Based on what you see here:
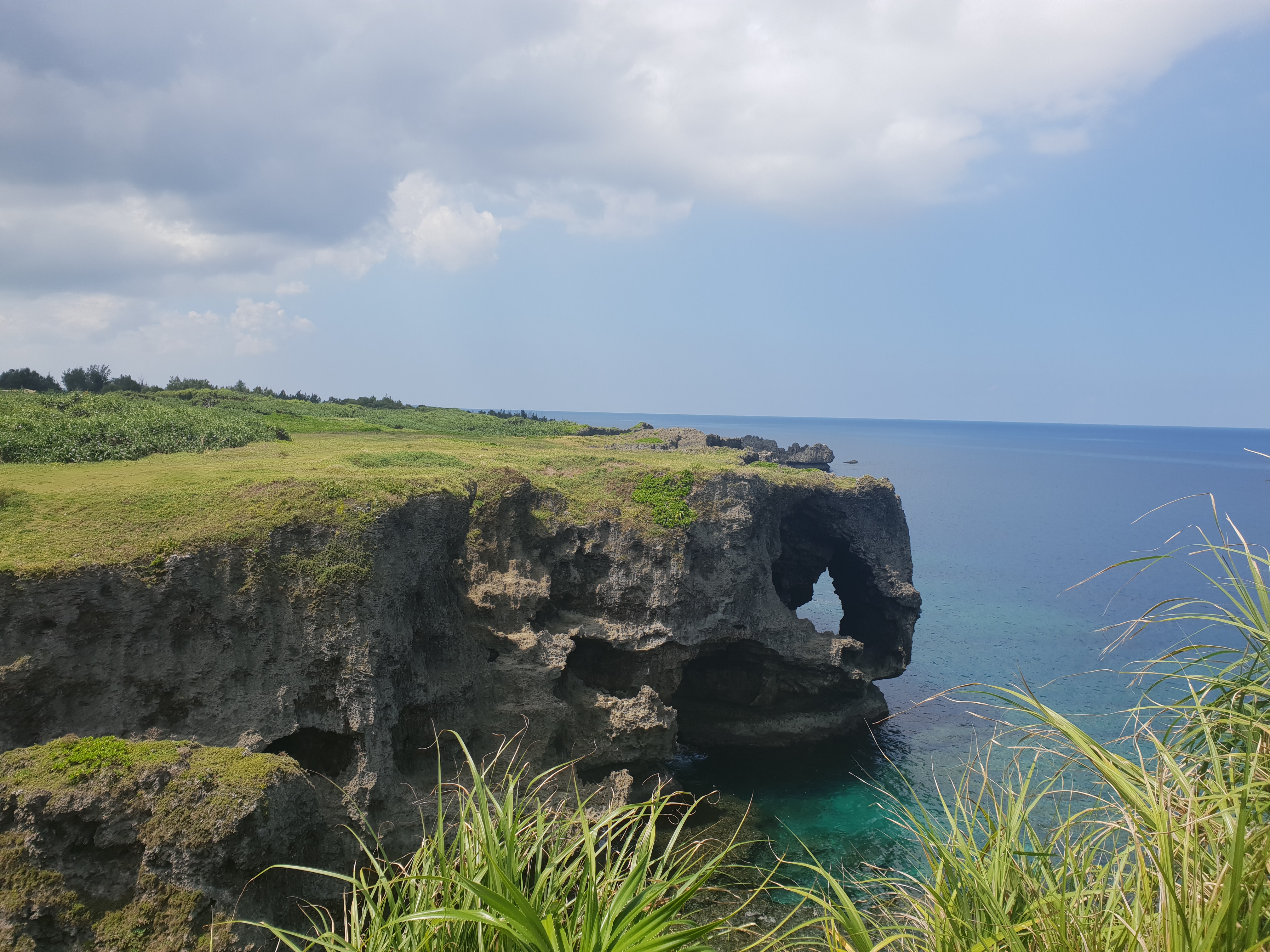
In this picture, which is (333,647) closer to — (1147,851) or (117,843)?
(117,843)

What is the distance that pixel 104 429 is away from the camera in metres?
22.9

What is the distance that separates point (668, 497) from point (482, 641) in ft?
25.5

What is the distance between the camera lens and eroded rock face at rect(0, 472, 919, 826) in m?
13.9

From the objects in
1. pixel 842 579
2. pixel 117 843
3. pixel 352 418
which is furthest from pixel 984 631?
pixel 117 843

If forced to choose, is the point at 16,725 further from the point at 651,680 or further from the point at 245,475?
the point at 651,680

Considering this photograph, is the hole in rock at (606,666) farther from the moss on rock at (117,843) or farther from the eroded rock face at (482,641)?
the moss on rock at (117,843)

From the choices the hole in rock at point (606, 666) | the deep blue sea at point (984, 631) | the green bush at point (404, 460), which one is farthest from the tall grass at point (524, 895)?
the green bush at point (404, 460)

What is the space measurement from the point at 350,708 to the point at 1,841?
5.72 metres

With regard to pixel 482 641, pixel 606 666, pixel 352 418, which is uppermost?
pixel 352 418

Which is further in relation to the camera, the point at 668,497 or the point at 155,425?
the point at 155,425

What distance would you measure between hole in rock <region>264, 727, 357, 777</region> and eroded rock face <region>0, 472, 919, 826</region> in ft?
0.14

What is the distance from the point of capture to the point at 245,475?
17.7 metres

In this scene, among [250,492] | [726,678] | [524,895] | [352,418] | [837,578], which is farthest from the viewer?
[352,418]

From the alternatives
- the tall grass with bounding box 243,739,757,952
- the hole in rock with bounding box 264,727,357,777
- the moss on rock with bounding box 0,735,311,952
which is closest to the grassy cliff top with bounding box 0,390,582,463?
the hole in rock with bounding box 264,727,357,777
